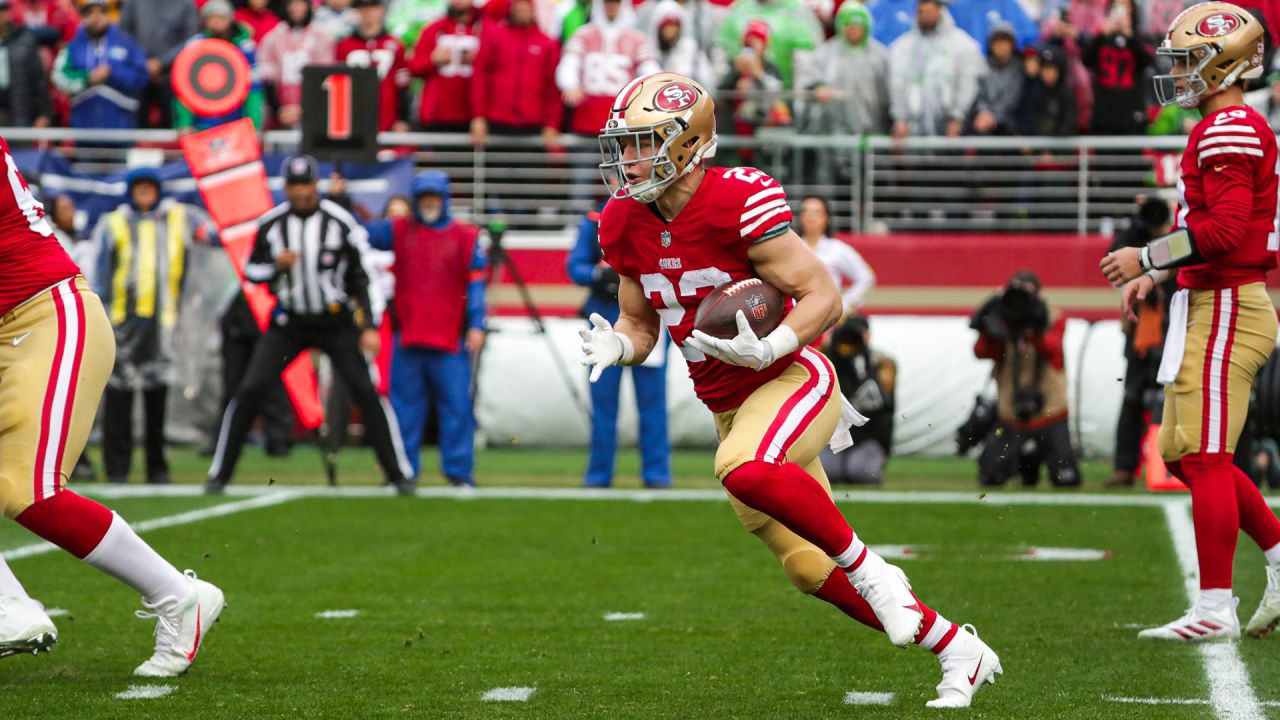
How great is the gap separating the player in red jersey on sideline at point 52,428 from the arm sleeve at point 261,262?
203 inches

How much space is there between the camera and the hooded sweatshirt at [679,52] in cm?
1422

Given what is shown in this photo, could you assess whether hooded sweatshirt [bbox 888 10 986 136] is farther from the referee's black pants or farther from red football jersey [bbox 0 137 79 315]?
red football jersey [bbox 0 137 79 315]

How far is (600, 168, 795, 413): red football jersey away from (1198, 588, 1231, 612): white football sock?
5.82 ft

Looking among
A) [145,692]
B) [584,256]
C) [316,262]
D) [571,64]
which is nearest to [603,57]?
[571,64]

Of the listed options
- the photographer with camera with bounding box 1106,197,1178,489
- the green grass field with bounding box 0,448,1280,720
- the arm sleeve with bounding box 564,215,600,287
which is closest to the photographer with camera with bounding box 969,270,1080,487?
the photographer with camera with bounding box 1106,197,1178,489

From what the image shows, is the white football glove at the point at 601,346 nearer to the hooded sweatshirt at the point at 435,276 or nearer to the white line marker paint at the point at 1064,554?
the white line marker paint at the point at 1064,554

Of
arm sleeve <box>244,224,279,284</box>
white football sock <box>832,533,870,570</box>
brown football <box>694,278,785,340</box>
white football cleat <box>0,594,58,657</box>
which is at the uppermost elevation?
brown football <box>694,278,785,340</box>

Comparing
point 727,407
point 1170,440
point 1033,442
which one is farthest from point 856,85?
point 727,407

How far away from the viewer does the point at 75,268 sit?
509 centimetres

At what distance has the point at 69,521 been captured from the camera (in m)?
4.86

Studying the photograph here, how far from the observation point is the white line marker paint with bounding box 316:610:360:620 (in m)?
6.32

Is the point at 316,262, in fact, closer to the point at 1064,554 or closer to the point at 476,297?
the point at 476,297

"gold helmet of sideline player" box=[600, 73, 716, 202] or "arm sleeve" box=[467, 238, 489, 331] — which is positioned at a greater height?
"gold helmet of sideline player" box=[600, 73, 716, 202]

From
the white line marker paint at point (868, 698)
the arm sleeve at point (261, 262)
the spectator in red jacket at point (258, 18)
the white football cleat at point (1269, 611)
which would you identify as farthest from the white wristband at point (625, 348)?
the spectator in red jacket at point (258, 18)
